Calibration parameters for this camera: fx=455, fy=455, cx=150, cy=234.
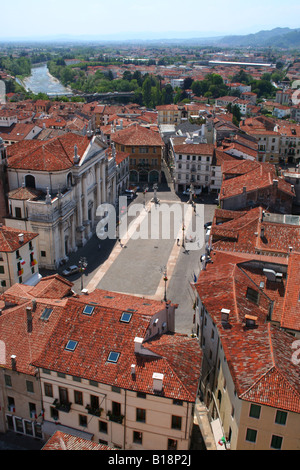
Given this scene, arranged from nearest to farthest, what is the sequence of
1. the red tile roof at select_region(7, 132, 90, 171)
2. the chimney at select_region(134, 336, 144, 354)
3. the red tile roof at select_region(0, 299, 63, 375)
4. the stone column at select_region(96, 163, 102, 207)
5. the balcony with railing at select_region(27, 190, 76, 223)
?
the chimney at select_region(134, 336, 144, 354) → the red tile roof at select_region(0, 299, 63, 375) → the balcony with railing at select_region(27, 190, 76, 223) → the red tile roof at select_region(7, 132, 90, 171) → the stone column at select_region(96, 163, 102, 207)

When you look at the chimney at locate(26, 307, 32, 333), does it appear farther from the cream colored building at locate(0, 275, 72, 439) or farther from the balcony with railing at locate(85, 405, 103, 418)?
the balcony with railing at locate(85, 405, 103, 418)

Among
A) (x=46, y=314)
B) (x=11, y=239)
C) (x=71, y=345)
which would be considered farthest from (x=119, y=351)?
(x=11, y=239)

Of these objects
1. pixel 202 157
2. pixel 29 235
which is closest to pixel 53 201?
pixel 29 235

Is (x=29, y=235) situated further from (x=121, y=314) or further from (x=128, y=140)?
(x=128, y=140)

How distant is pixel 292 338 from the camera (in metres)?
31.6

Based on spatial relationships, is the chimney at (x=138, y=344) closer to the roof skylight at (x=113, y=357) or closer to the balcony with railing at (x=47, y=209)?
the roof skylight at (x=113, y=357)

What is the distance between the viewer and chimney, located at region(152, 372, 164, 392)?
27391 millimetres

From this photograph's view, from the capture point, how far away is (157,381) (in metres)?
27.4

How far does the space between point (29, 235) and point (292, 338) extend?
31.1 meters

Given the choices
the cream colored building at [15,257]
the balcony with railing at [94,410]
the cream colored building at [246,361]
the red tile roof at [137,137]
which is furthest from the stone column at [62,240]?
A: the red tile roof at [137,137]

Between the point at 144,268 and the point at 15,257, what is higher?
the point at 15,257

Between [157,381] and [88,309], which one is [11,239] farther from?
[157,381]

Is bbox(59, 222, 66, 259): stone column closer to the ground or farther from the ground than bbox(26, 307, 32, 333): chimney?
closer to the ground

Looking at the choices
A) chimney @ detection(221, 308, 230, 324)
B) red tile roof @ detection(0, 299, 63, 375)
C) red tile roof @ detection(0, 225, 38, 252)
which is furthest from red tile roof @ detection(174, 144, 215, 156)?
Answer: red tile roof @ detection(0, 299, 63, 375)
